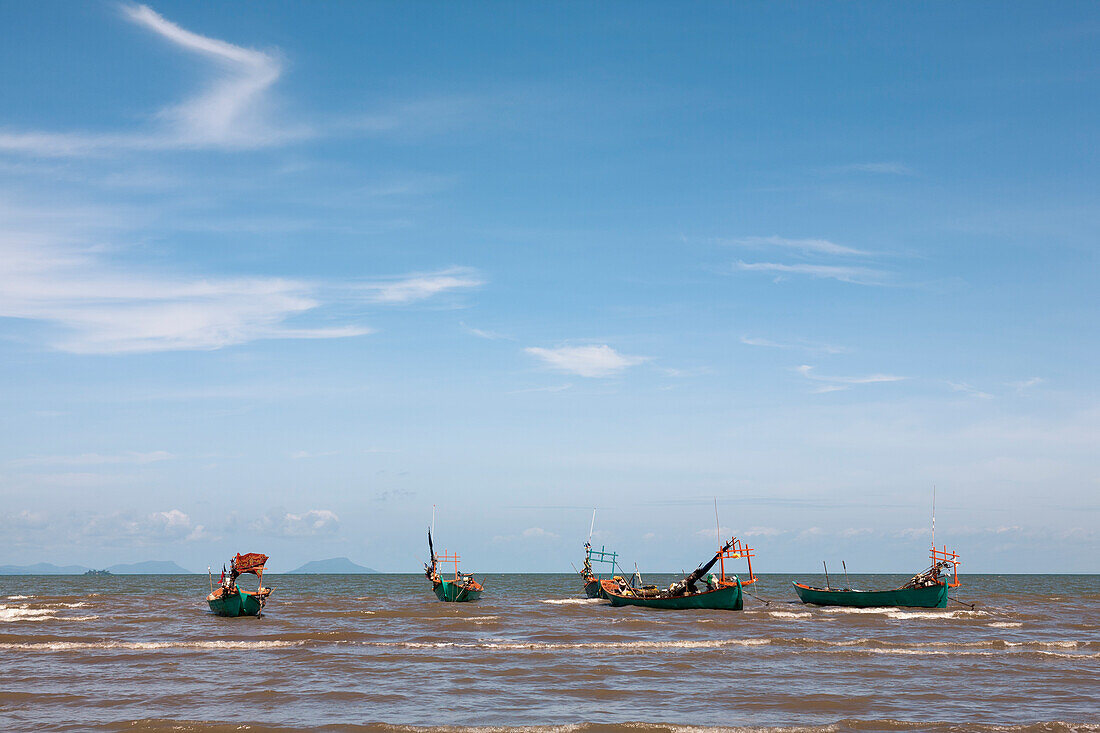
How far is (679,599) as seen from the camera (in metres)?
55.8

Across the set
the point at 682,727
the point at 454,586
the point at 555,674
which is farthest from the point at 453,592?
the point at 682,727

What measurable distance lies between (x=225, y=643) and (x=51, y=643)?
818 centimetres

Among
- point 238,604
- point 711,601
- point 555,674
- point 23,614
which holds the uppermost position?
point 555,674

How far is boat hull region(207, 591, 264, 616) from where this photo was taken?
50031 millimetres

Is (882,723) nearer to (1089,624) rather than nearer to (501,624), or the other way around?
(501,624)

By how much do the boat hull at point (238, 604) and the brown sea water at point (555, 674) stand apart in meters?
1.10

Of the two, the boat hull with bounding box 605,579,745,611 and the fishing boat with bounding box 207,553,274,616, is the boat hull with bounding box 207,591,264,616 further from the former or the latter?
the boat hull with bounding box 605,579,745,611

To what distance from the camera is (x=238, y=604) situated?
50250 millimetres

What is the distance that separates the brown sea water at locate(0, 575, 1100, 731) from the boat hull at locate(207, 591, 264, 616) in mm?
1102

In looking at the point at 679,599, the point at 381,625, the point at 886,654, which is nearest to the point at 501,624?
the point at 381,625

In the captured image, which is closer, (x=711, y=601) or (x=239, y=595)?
(x=239, y=595)

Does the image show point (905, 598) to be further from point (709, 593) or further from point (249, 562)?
point (249, 562)

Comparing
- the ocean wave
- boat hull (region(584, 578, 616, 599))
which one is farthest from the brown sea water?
boat hull (region(584, 578, 616, 599))

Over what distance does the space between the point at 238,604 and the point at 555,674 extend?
28.7 metres
